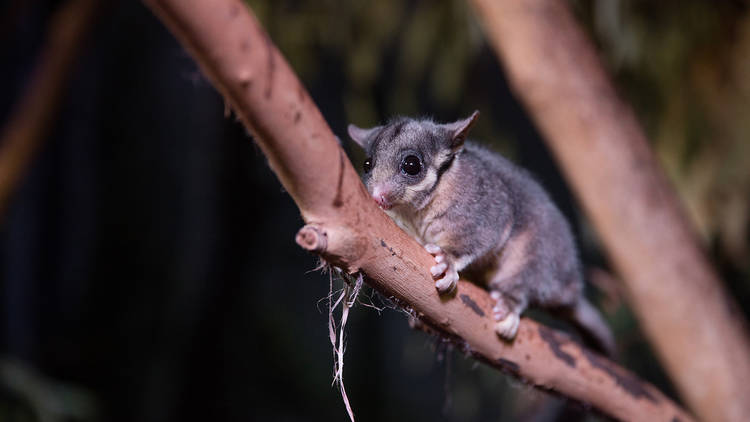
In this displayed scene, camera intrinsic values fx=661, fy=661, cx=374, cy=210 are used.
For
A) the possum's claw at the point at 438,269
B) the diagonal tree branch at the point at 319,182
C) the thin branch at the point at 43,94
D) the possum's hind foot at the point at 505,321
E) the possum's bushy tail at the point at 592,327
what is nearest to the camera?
the diagonal tree branch at the point at 319,182

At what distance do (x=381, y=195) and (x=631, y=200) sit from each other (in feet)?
4.10

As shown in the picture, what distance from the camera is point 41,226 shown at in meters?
5.57

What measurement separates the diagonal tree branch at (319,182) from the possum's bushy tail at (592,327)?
0.54 m

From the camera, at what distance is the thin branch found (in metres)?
3.11

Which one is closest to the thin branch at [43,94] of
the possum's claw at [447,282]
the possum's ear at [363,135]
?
the possum's ear at [363,135]

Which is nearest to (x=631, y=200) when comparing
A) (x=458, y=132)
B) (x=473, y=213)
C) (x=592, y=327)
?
(x=592, y=327)

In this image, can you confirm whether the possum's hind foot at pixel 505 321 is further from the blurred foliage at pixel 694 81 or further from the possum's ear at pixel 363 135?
the blurred foliage at pixel 694 81

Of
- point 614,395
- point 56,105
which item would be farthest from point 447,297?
point 56,105

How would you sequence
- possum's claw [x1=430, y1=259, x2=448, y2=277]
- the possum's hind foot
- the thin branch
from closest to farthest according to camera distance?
1. possum's claw [x1=430, y1=259, x2=448, y2=277]
2. the possum's hind foot
3. the thin branch

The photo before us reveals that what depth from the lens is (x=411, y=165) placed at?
6.04 feet

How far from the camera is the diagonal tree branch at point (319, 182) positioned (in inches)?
39.9

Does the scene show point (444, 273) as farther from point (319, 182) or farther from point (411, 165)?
point (319, 182)

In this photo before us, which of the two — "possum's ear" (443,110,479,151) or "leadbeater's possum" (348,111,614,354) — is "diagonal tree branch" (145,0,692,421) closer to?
"leadbeater's possum" (348,111,614,354)

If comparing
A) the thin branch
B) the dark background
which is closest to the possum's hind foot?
the thin branch
